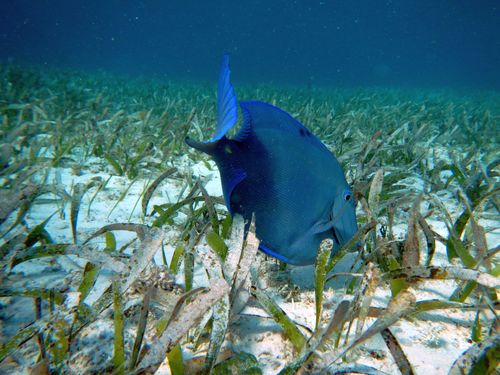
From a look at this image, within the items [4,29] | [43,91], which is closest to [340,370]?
[43,91]

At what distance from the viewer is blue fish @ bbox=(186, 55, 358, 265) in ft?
4.52

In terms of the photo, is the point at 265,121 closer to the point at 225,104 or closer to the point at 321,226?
the point at 225,104

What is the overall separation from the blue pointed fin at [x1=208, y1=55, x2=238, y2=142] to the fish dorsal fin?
14 cm

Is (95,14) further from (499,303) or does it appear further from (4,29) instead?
(499,303)

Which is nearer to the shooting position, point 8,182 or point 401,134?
point 8,182

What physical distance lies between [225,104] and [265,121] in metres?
0.24

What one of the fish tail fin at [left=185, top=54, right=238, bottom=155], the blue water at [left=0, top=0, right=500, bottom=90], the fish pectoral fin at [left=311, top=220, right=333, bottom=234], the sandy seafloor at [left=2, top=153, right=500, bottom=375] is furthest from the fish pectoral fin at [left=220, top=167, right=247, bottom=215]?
the blue water at [left=0, top=0, right=500, bottom=90]

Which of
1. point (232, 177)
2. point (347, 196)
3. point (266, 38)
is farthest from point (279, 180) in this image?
point (266, 38)

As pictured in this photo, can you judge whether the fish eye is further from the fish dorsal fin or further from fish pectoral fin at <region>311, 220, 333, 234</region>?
the fish dorsal fin

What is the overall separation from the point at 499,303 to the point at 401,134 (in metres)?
4.68

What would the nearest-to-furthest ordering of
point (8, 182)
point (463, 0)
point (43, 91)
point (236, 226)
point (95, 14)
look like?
point (236, 226) → point (8, 182) → point (43, 91) → point (463, 0) → point (95, 14)

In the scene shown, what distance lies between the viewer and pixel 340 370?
112cm

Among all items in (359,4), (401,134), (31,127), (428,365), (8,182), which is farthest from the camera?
(359,4)

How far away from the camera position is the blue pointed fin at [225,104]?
1177 millimetres
